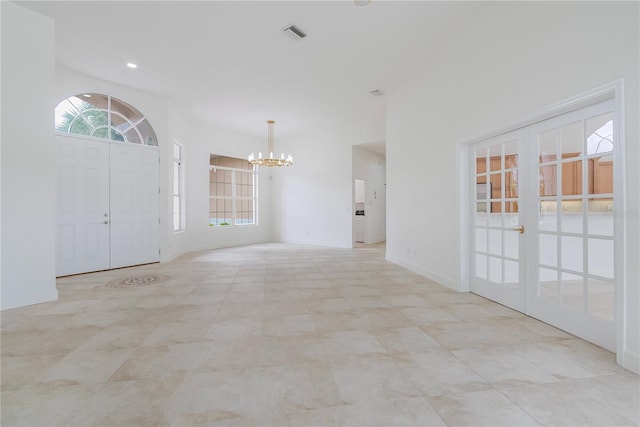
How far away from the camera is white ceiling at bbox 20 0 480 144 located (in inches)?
135

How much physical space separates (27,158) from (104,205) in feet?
6.46

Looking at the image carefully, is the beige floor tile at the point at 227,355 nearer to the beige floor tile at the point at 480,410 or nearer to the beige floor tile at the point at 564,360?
the beige floor tile at the point at 480,410

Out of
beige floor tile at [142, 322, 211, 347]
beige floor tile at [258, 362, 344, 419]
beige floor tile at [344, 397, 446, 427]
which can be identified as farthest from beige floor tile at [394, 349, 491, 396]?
beige floor tile at [142, 322, 211, 347]

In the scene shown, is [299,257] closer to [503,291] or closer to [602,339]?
[503,291]

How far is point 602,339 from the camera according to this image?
2.30m

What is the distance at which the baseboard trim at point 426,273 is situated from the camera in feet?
13.2

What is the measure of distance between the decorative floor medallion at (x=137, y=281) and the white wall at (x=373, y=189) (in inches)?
224

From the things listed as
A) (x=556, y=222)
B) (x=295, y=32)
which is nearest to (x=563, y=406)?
(x=556, y=222)

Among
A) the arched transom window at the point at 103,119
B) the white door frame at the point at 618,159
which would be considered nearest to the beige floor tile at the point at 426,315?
the white door frame at the point at 618,159

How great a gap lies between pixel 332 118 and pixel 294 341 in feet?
20.7

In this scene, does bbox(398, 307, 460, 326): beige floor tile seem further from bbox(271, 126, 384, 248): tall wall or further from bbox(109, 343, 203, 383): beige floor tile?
bbox(271, 126, 384, 248): tall wall

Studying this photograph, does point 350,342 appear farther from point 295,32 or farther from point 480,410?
point 295,32

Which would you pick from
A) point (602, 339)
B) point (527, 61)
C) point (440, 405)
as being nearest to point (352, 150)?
point (527, 61)

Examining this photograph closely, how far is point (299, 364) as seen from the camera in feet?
6.83
